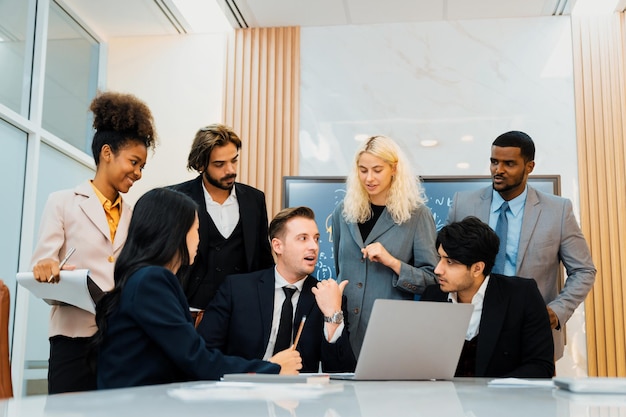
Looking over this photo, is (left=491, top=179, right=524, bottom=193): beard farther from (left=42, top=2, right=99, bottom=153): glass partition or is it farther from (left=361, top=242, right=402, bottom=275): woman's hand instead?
(left=42, top=2, right=99, bottom=153): glass partition

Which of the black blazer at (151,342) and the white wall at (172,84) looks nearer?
the black blazer at (151,342)

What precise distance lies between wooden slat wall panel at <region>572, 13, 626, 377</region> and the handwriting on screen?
362mm

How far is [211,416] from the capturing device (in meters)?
0.83

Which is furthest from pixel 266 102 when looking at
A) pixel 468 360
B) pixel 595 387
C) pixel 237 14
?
pixel 595 387

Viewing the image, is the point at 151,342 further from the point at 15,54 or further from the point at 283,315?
the point at 15,54

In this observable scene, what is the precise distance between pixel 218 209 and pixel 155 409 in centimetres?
205

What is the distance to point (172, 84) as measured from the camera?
5.15 m

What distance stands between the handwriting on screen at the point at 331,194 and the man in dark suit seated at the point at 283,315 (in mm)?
1918

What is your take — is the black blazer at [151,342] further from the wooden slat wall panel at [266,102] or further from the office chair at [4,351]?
the wooden slat wall panel at [266,102]

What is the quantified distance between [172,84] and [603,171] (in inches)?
117

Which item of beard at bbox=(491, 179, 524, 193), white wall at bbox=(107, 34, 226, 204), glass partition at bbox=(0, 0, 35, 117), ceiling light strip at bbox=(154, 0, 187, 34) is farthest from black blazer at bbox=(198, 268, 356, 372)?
ceiling light strip at bbox=(154, 0, 187, 34)

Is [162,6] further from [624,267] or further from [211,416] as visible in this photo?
[211,416]

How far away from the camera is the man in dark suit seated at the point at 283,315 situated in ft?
7.65

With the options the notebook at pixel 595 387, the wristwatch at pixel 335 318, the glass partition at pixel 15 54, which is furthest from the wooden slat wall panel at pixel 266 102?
the notebook at pixel 595 387
